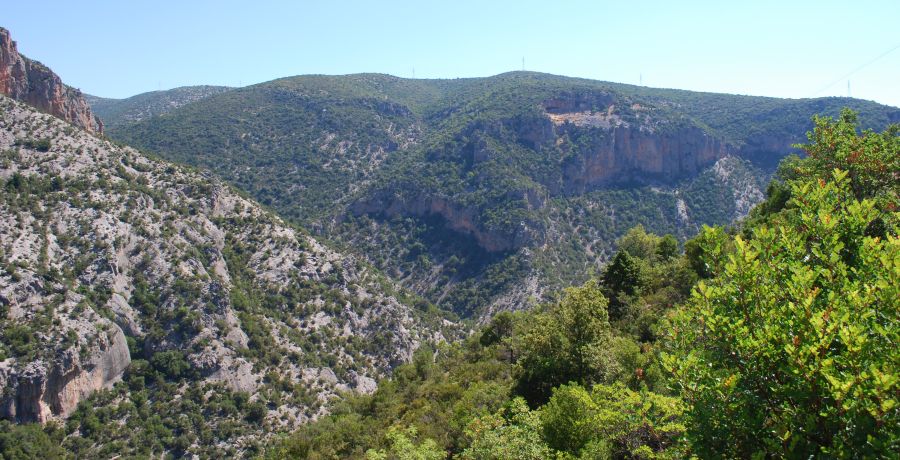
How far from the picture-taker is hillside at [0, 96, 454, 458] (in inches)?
1791

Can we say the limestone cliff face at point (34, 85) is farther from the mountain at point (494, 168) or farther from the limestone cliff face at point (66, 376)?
the limestone cliff face at point (66, 376)

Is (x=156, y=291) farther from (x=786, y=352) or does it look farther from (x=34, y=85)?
(x=786, y=352)

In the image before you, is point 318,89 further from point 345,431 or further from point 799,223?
point 799,223

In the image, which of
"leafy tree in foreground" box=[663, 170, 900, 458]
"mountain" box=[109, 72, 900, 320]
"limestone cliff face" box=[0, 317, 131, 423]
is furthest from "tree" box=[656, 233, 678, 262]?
"limestone cliff face" box=[0, 317, 131, 423]

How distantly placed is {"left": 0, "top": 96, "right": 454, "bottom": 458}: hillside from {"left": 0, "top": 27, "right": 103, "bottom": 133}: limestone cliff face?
10744 millimetres

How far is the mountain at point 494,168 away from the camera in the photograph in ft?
351

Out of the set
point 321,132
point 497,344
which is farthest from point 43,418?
point 321,132

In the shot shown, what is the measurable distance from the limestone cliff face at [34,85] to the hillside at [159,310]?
10744mm

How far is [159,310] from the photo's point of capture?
55688 mm

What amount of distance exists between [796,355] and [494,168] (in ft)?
385

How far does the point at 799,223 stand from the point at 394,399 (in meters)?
38.2

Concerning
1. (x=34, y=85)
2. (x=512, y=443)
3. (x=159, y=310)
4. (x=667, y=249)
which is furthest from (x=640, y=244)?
(x=34, y=85)

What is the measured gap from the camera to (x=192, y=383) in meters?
52.4

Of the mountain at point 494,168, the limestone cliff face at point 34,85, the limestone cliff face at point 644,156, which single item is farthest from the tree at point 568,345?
the limestone cliff face at point 644,156
